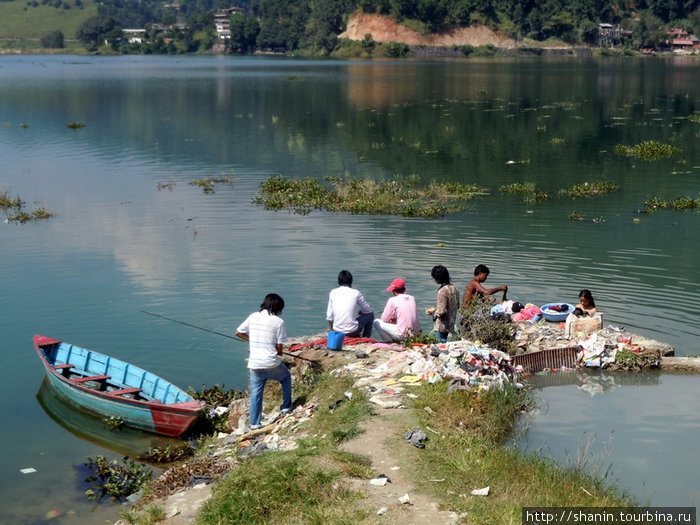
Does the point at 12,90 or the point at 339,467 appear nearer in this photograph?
the point at 339,467

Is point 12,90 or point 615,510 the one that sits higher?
point 12,90

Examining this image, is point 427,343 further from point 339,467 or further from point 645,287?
point 645,287

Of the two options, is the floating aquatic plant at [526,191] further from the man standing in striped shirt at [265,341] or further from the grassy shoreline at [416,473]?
the man standing in striped shirt at [265,341]

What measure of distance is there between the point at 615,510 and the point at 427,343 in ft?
19.7

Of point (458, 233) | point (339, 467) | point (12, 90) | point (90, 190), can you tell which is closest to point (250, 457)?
point (339, 467)

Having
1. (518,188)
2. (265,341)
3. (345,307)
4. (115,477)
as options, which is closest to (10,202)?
(518,188)

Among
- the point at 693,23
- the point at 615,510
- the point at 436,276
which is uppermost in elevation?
the point at 693,23

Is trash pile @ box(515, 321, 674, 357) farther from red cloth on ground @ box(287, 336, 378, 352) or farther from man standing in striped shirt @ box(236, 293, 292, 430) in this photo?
man standing in striped shirt @ box(236, 293, 292, 430)

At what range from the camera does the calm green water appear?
16.5 m

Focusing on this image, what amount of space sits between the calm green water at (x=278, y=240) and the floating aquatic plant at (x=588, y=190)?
2.78 ft

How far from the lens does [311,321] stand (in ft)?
64.0

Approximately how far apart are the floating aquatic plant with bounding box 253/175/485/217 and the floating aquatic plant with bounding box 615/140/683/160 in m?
11.8

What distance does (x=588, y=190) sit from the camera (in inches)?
1323

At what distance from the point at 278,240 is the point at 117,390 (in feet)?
39.4
